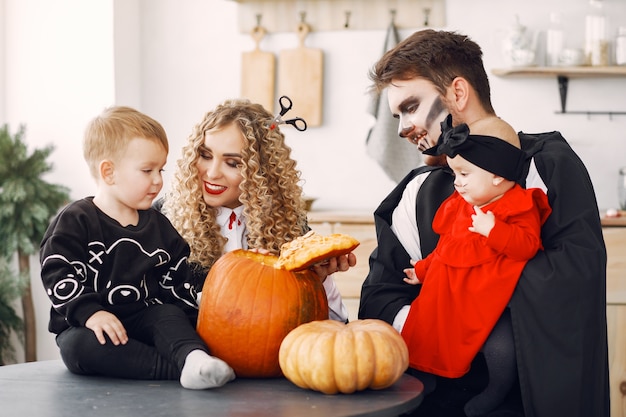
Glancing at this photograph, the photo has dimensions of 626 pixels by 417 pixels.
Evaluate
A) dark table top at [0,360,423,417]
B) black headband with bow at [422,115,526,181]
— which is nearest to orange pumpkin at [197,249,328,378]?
dark table top at [0,360,423,417]

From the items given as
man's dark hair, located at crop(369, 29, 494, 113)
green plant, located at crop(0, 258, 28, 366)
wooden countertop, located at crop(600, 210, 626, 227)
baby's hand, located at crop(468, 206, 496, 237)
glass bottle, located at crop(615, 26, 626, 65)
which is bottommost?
green plant, located at crop(0, 258, 28, 366)

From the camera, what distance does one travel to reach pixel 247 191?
2.21 m

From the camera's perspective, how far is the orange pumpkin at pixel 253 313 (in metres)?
1.66

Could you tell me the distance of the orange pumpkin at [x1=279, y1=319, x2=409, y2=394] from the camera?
1485 millimetres

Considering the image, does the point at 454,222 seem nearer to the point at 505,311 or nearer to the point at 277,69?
the point at 505,311

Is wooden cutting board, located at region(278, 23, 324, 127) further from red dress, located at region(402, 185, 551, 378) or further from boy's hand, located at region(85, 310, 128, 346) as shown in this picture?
boy's hand, located at region(85, 310, 128, 346)

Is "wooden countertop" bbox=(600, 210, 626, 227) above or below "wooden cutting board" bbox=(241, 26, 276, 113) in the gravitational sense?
below

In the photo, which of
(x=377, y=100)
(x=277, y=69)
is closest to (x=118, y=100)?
(x=277, y=69)

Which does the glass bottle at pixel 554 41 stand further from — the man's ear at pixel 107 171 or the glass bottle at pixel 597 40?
the man's ear at pixel 107 171

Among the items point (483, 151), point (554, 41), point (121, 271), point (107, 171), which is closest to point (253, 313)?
point (121, 271)

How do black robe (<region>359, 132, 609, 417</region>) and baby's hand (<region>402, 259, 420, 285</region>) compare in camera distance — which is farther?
baby's hand (<region>402, 259, 420, 285</region>)

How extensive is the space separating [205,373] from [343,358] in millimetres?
237

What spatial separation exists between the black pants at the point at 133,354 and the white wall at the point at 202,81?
267 cm

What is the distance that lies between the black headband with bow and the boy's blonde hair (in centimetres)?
61
